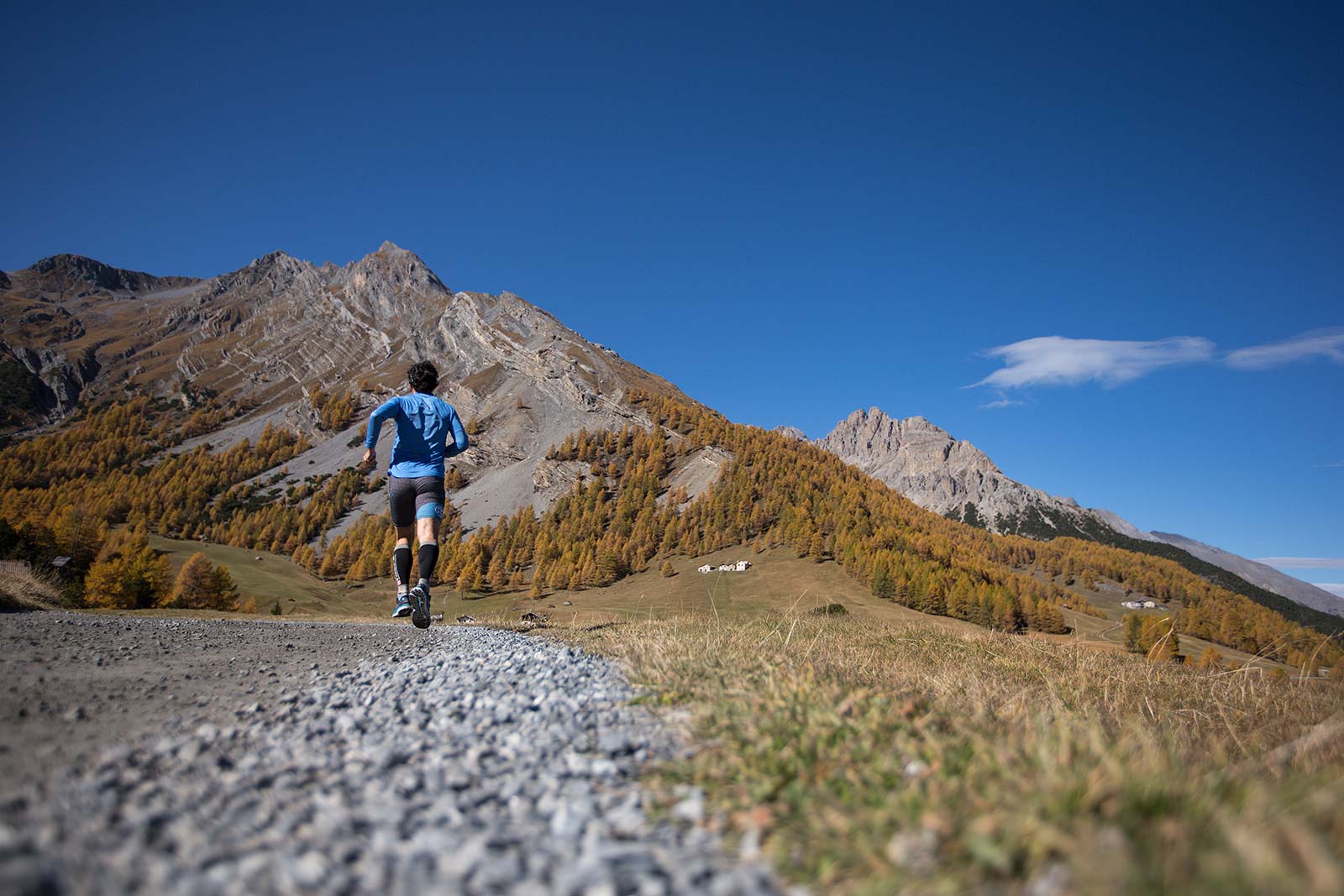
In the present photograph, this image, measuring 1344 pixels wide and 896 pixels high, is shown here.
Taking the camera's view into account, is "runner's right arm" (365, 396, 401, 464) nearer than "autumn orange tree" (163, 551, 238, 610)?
Yes

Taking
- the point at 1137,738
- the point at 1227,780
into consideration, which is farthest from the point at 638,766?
the point at 1137,738

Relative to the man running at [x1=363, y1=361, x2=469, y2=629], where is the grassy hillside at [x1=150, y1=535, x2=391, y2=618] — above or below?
below

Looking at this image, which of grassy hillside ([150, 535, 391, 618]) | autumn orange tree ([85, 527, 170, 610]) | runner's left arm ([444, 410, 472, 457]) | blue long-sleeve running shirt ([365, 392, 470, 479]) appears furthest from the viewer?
grassy hillside ([150, 535, 391, 618])

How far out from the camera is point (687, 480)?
6393 inches

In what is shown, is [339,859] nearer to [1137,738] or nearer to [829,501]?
[1137,738]

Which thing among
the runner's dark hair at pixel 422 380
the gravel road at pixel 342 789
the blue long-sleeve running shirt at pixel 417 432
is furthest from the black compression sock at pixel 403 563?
the gravel road at pixel 342 789

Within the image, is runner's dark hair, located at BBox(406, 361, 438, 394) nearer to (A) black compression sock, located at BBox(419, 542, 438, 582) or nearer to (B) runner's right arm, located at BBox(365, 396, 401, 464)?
(B) runner's right arm, located at BBox(365, 396, 401, 464)

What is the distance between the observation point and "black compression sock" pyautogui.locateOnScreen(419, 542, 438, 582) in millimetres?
9734

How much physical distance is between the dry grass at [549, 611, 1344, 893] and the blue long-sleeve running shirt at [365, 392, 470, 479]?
21.4ft

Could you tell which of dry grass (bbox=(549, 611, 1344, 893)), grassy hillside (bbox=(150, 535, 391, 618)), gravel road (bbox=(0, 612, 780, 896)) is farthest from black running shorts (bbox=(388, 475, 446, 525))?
grassy hillside (bbox=(150, 535, 391, 618))

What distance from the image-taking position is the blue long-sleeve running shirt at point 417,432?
33.1 feet

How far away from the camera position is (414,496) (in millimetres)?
10133

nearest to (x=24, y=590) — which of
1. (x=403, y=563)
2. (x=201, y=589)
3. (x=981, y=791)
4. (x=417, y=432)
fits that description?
(x=403, y=563)

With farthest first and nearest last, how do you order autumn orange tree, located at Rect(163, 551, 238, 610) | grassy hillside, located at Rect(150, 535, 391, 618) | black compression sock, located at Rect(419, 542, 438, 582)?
grassy hillside, located at Rect(150, 535, 391, 618), autumn orange tree, located at Rect(163, 551, 238, 610), black compression sock, located at Rect(419, 542, 438, 582)
